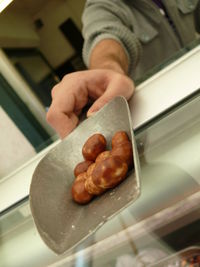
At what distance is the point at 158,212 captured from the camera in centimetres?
56

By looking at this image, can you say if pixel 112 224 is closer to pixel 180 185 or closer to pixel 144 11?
pixel 180 185

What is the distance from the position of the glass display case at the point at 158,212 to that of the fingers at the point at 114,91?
0.37 ft

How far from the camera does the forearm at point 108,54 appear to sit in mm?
1107

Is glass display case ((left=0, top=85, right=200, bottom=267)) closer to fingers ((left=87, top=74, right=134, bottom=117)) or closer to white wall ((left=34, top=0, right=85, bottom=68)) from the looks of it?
fingers ((left=87, top=74, right=134, bottom=117))

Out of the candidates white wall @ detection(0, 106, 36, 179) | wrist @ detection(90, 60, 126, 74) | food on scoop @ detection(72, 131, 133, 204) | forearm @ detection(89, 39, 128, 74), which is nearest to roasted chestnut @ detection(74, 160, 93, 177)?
food on scoop @ detection(72, 131, 133, 204)

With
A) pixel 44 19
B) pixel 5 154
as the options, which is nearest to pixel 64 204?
pixel 5 154

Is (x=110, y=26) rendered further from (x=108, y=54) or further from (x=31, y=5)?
(x=31, y=5)

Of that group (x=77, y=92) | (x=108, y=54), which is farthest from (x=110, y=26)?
(x=77, y=92)

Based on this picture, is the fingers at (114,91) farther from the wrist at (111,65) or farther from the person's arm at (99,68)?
the wrist at (111,65)

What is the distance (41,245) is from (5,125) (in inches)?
31.6

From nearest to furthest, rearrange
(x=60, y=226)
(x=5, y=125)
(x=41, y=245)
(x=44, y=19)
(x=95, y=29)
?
(x=60, y=226) → (x=41, y=245) → (x=95, y=29) → (x=5, y=125) → (x=44, y=19)

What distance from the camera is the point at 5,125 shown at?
134 cm

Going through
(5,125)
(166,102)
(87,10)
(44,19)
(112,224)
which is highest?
(44,19)

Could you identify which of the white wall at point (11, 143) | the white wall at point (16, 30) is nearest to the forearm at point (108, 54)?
the white wall at point (11, 143)
